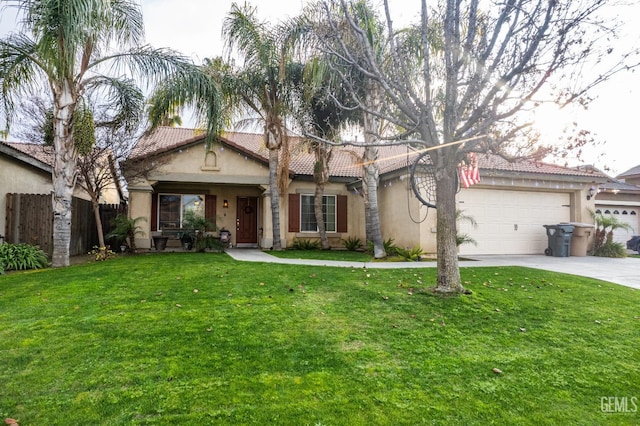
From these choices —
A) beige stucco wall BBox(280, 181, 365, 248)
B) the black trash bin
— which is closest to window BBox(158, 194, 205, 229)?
beige stucco wall BBox(280, 181, 365, 248)

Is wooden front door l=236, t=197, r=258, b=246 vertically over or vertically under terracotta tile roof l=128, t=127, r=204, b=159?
under

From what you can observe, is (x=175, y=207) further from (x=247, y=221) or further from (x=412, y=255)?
(x=412, y=255)

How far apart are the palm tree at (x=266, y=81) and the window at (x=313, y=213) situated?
6.49 feet

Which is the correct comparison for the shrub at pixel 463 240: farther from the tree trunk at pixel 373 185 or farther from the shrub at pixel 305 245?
the shrub at pixel 305 245

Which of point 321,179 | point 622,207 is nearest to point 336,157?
point 321,179

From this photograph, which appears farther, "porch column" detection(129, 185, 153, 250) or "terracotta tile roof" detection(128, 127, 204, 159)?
"porch column" detection(129, 185, 153, 250)

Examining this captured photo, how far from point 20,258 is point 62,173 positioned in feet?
7.15

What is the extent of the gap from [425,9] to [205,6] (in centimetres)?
684

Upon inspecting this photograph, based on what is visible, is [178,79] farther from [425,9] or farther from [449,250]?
[449,250]

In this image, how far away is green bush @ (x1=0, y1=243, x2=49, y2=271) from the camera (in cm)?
826

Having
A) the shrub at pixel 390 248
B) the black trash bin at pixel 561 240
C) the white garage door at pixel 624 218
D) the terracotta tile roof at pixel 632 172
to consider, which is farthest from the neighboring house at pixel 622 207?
the terracotta tile roof at pixel 632 172

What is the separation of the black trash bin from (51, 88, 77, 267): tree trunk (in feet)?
47.2

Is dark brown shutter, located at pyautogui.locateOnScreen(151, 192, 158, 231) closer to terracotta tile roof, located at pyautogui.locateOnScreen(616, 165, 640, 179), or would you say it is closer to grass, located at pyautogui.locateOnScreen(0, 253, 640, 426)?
grass, located at pyautogui.locateOnScreen(0, 253, 640, 426)

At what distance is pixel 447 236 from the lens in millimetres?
5672
